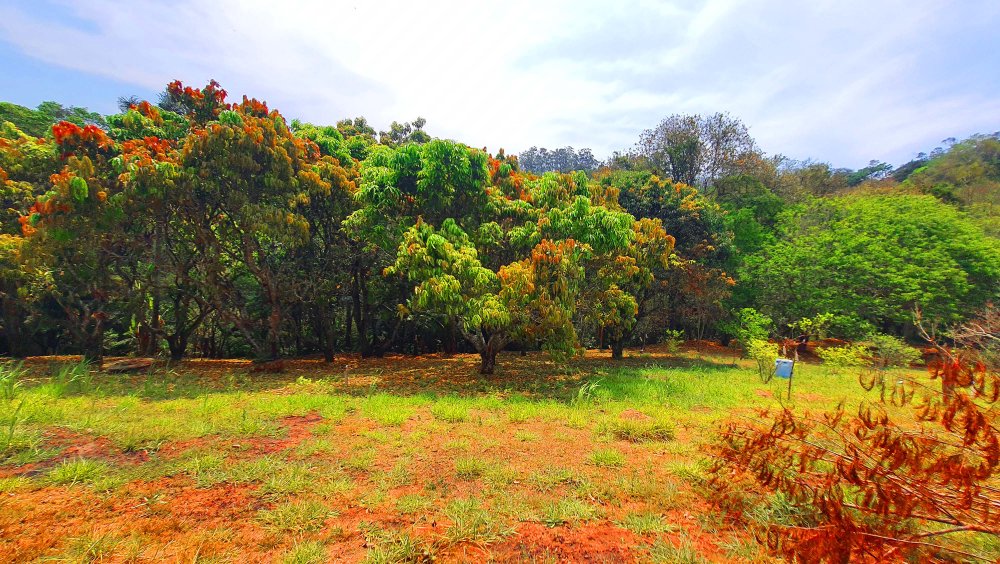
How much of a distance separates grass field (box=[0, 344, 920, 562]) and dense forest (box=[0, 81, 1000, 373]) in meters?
2.44

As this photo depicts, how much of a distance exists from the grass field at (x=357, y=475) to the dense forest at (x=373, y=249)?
2.44m

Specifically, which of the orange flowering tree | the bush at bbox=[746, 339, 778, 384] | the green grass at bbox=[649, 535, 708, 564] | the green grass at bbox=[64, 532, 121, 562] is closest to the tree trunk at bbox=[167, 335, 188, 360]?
the orange flowering tree

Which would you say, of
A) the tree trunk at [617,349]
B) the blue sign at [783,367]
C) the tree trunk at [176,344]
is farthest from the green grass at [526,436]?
the tree trunk at [176,344]

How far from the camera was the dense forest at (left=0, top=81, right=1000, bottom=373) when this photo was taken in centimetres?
852

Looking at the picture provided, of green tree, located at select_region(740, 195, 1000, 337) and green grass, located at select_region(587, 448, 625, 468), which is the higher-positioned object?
green tree, located at select_region(740, 195, 1000, 337)

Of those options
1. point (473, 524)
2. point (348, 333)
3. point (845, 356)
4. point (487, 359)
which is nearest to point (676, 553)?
point (473, 524)

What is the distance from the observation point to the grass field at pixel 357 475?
10.2 feet

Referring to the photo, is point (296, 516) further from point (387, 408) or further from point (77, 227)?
point (77, 227)

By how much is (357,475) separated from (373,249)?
7.93 m

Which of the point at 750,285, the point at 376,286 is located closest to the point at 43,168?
the point at 376,286

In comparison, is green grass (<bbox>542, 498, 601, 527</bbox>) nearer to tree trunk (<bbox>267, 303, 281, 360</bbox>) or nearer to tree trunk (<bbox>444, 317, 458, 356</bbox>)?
tree trunk (<bbox>267, 303, 281, 360</bbox>)

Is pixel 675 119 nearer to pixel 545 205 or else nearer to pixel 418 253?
pixel 545 205

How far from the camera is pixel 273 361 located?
11.1 m

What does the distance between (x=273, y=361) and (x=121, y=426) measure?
603 centimetres
